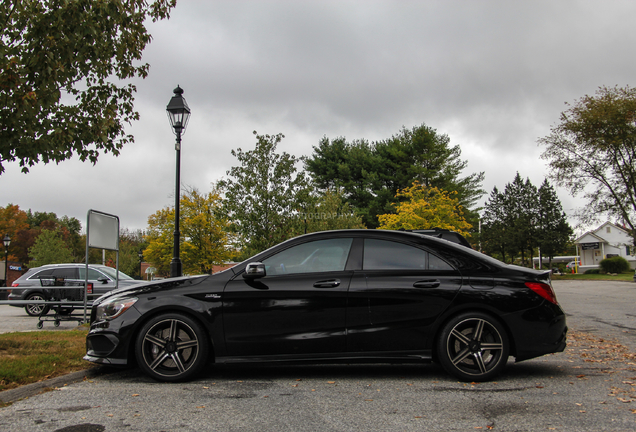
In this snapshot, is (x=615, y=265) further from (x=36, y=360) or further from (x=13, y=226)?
(x=13, y=226)

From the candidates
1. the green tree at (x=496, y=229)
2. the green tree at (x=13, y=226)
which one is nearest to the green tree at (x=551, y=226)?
the green tree at (x=496, y=229)

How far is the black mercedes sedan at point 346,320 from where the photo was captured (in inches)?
201

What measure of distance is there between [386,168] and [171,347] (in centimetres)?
4935

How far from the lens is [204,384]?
201 inches

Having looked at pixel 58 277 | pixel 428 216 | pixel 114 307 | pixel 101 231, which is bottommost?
pixel 114 307

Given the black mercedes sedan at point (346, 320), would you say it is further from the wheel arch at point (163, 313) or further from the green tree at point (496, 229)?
the green tree at point (496, 229)

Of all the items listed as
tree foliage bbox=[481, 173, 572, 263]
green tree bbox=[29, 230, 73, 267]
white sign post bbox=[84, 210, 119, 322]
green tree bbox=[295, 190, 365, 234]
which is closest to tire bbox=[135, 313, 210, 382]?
white sign post bbox=[84, 210, 119, 322]

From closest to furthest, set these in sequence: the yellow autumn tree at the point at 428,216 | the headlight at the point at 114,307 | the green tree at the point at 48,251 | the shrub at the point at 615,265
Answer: the headlight at the point at 114,307 < the yellow autumn tree at the point at 428,216 < the shrub at the point at 615,265 < the green tree at the point at 48,251

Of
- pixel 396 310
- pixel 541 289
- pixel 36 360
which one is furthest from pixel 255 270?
pixel 36 360

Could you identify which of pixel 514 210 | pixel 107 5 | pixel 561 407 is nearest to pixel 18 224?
pixel 514 210

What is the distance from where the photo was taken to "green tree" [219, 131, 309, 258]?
49.5ft

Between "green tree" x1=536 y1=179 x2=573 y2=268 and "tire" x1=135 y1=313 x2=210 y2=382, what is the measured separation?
6438 cm

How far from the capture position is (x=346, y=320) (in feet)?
16.9

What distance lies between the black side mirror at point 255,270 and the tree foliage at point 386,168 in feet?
144
